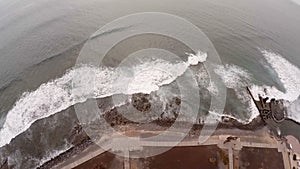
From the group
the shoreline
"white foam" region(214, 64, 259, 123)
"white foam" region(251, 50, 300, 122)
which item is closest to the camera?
the shoreline

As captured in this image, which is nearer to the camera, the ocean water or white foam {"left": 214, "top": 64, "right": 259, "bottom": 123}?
the ocean water

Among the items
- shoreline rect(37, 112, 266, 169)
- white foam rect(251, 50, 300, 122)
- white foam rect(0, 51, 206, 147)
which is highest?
white foam rect(0, 51, 206, 147)

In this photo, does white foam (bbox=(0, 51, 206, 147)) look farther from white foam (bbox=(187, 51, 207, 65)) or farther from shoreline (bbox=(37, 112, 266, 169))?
shoreline (bbox=(37, 112, 266, 169))

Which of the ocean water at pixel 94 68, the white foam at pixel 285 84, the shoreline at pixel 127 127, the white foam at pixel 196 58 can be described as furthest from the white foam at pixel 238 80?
the shoreline at pixel 127 127

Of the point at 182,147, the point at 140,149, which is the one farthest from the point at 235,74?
the point at 140,149

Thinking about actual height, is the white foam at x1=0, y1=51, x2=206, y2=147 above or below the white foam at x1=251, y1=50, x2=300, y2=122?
above

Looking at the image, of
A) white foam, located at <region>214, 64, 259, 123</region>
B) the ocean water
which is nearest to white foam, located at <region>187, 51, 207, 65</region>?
the ocean water

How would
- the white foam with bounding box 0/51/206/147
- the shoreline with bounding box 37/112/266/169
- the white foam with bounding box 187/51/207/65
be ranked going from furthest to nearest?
the white foam with bounding box 187/51/207/65 → the white foam with bounding box 0/51/206/147 → the shoreline with bounding box 37/112/266/169

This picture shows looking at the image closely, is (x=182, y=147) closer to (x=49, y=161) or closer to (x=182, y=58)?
(x=49, y=161)

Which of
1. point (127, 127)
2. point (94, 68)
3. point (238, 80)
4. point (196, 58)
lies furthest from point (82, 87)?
point (238, 80)
